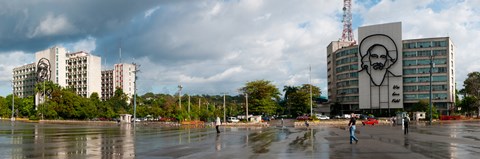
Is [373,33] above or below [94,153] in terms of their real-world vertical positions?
above

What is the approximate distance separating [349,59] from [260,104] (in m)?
43.9

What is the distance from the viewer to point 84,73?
188m

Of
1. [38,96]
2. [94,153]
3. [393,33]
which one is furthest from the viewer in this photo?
[38,96]

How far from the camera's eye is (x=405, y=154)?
1705cm

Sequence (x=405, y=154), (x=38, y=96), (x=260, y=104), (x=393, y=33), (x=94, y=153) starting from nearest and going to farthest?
(x=405, y=154)
(x=94, y=153)
(x=260, y=104)
(x=393, y=33)
(x=38, y=96)

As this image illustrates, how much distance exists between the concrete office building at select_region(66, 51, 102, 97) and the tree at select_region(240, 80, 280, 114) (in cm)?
10092

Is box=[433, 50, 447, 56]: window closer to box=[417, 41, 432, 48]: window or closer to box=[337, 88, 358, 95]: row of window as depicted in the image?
box=[417, 41, 432, 48]: window

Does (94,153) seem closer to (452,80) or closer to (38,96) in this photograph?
(452,80)

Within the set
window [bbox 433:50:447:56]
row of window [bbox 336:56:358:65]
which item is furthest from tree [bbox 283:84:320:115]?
window [bbox 433:50:447:56]

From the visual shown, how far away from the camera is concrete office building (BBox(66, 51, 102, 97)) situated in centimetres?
18750

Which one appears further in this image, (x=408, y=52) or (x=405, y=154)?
(x=408, y=52)

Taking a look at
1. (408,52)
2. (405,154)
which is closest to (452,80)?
(408,52)

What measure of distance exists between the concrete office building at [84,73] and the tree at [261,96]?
101 m

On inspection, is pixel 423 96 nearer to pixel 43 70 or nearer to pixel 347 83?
pixel 347 83
